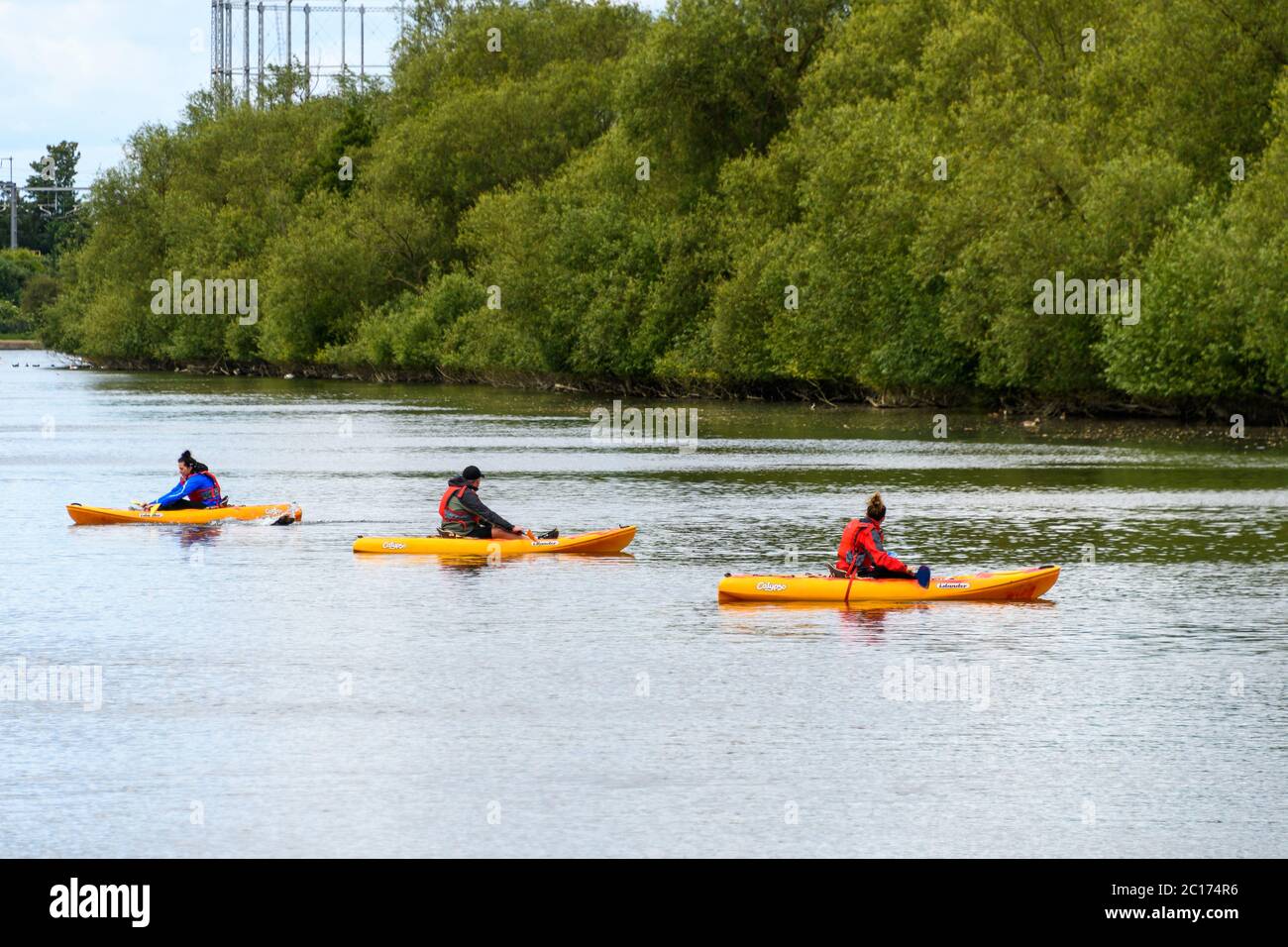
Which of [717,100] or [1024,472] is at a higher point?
[717,100]

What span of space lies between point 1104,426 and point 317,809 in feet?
194

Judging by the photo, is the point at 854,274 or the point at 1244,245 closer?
the point at 1244,245

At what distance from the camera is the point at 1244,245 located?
61250 mm

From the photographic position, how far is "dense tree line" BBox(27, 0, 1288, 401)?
224 feet

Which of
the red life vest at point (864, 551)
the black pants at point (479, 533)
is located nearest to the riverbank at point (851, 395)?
the black pants at point (479, 533)

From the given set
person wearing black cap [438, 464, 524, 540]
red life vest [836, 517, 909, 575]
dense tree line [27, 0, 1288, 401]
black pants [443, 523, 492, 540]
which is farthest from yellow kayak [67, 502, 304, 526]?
dense tree line [27, 0, 1288, 401]

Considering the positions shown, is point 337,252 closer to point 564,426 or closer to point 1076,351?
point 564,426

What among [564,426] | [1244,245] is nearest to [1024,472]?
[1244,245]

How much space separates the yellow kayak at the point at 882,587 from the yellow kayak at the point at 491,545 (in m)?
6.59

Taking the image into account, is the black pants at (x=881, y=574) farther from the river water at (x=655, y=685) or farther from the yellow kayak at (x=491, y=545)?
the yellow kayak at (x=491, y=545)

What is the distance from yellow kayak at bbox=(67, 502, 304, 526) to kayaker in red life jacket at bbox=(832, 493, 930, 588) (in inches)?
635

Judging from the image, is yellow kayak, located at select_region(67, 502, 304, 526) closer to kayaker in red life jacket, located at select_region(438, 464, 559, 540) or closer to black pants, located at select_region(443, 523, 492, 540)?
kayaker in red life jacket, located at select_region(438, 464, 559, 540)

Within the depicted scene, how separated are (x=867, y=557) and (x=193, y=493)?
17262 millimetres

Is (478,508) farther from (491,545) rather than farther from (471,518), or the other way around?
(491,545)
